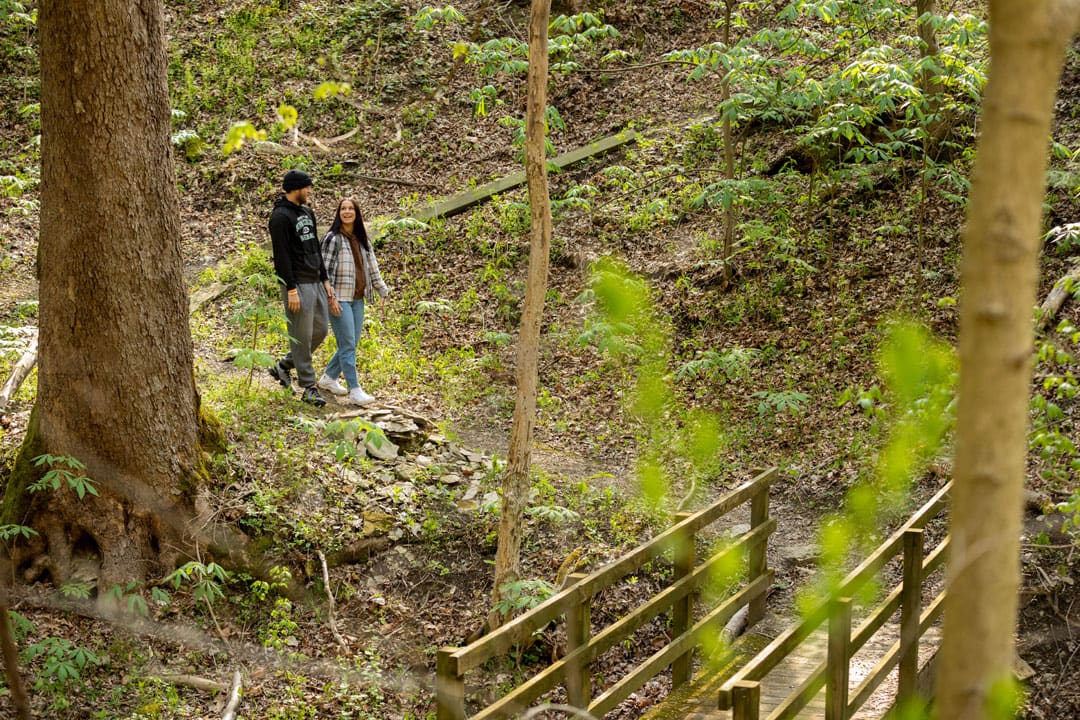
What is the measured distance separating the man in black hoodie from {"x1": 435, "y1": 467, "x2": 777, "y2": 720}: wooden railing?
4364mm

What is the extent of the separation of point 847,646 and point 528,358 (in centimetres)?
308

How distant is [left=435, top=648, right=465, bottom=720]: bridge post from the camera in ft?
14.3

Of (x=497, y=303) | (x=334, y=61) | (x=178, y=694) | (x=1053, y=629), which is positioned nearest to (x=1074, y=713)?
(x=1053, y=629)

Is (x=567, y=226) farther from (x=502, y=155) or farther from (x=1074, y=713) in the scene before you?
(x=1074, y=713)

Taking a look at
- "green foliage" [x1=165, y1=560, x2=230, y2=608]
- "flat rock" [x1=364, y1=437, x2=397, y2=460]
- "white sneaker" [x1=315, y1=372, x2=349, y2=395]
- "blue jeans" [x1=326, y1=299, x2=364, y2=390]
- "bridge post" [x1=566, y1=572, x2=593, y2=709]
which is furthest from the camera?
"white sneaker" [x1=315, y1=372, x2=349, y2=395]

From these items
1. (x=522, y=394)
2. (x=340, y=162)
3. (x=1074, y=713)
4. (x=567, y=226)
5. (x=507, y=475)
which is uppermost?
(x=340, y=162)

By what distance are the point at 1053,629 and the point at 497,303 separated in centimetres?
831

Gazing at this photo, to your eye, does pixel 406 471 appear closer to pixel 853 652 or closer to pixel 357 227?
pixel 357 227

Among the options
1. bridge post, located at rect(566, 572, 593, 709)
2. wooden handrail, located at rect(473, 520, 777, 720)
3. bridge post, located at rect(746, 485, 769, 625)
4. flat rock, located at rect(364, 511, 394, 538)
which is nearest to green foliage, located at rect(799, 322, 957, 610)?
bridge post, located at rect(746, 485, 769, 625)

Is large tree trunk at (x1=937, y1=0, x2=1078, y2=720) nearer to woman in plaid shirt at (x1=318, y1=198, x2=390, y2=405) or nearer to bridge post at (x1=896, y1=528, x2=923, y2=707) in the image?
bridge post at (x1=896, y1=528, x2=923, y2=707)

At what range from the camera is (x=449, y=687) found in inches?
173

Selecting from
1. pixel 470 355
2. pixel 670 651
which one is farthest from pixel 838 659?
pixel 470 355

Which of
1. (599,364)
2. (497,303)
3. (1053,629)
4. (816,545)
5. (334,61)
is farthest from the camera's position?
(334,61)

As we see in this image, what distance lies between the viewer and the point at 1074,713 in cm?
620
